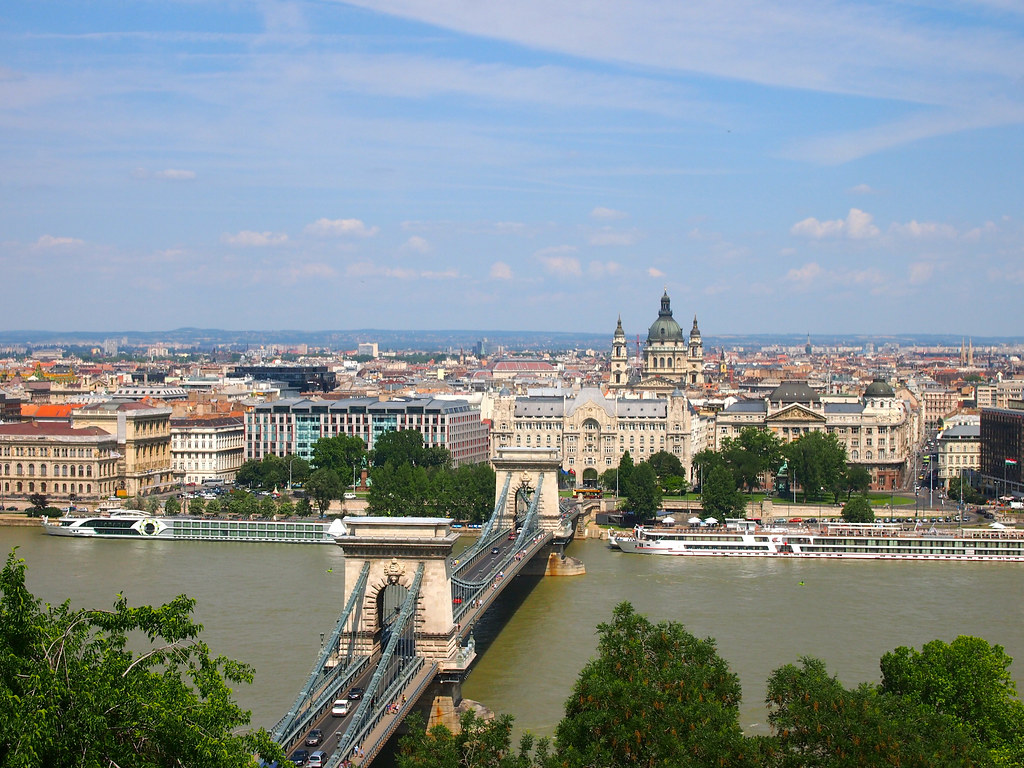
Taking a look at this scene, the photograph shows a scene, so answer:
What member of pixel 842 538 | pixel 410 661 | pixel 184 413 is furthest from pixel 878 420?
pixel 410 661

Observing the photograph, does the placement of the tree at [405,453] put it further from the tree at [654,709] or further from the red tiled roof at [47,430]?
the tree at [654,709]

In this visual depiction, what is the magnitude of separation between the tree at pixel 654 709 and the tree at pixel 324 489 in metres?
30.4

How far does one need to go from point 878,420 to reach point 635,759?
48881 mm

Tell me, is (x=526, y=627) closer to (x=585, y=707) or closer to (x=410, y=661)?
(x=410, y=661)

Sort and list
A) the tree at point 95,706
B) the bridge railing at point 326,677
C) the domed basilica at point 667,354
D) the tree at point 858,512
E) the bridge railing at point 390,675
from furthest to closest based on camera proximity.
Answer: the domed basilica at point 667,354 < the tree at point 858,512 < the bridge railing at point 326,677 < the bridge railing at point 390,675 < the tree at point 95,706

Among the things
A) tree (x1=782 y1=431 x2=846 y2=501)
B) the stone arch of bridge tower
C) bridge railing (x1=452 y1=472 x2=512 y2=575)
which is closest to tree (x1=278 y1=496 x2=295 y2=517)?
the stone arch of bridge tower

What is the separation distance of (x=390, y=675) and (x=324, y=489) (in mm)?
29637

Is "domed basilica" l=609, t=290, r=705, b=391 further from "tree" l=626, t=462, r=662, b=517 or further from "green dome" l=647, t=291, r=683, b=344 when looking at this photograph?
"tree" l=626, t=462, r=662, b=517

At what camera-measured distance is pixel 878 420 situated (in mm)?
62594

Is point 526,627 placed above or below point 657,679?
below

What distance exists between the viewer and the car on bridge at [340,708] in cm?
1773

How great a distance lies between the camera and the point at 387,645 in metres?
19.7

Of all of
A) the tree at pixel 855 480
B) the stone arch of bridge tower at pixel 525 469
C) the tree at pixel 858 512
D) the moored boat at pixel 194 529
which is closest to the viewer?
the stone arch of bridge tower at pixel 525 469

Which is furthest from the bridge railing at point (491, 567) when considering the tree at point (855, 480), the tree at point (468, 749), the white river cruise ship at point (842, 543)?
the tree at point (855, 480)
